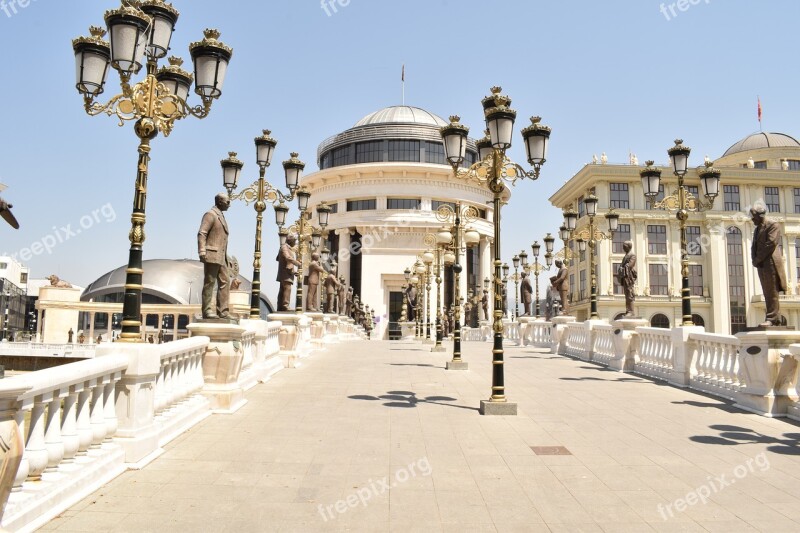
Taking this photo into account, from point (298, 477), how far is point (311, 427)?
2.14 metres

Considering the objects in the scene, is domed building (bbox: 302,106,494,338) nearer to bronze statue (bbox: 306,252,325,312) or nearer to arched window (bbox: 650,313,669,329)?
arched window (bbox: 650,313,669,329)

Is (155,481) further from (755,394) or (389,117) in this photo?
(389,117)

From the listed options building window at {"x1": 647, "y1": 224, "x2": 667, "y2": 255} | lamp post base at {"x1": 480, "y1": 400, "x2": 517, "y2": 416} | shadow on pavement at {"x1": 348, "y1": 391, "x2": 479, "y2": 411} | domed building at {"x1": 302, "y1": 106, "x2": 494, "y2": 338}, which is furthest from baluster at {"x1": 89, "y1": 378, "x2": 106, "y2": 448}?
building window at {"x1": 647, "y1": 224, "x2": 667, "y2": 255}

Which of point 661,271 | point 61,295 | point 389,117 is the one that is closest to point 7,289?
point 61,295

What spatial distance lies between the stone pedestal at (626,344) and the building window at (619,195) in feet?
152

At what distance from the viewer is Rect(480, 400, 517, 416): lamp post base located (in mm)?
8445

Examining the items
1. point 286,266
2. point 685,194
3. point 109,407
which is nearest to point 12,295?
point 286,266

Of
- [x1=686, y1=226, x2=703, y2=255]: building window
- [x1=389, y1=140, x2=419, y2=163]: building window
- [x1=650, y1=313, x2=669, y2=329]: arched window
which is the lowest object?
[x1=650, y1=313, x2=669, y2=329]: arched window

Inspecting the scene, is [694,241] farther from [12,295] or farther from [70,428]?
[12,295]

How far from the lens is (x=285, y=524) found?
4.08 metres

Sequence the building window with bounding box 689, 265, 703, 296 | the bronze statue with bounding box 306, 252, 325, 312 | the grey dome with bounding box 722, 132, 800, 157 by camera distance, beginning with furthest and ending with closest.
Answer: the grey dome with bounding box 722, 132, 800, 157 → the building window with bounding box 689, 265, 703, 296 → the bronze statue with bounding box 306, 252, 325, 312

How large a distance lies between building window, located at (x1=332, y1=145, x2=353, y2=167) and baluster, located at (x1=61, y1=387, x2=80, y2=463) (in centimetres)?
6095

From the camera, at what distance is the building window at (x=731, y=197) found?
195 feet

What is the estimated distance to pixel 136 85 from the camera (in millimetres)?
6344
